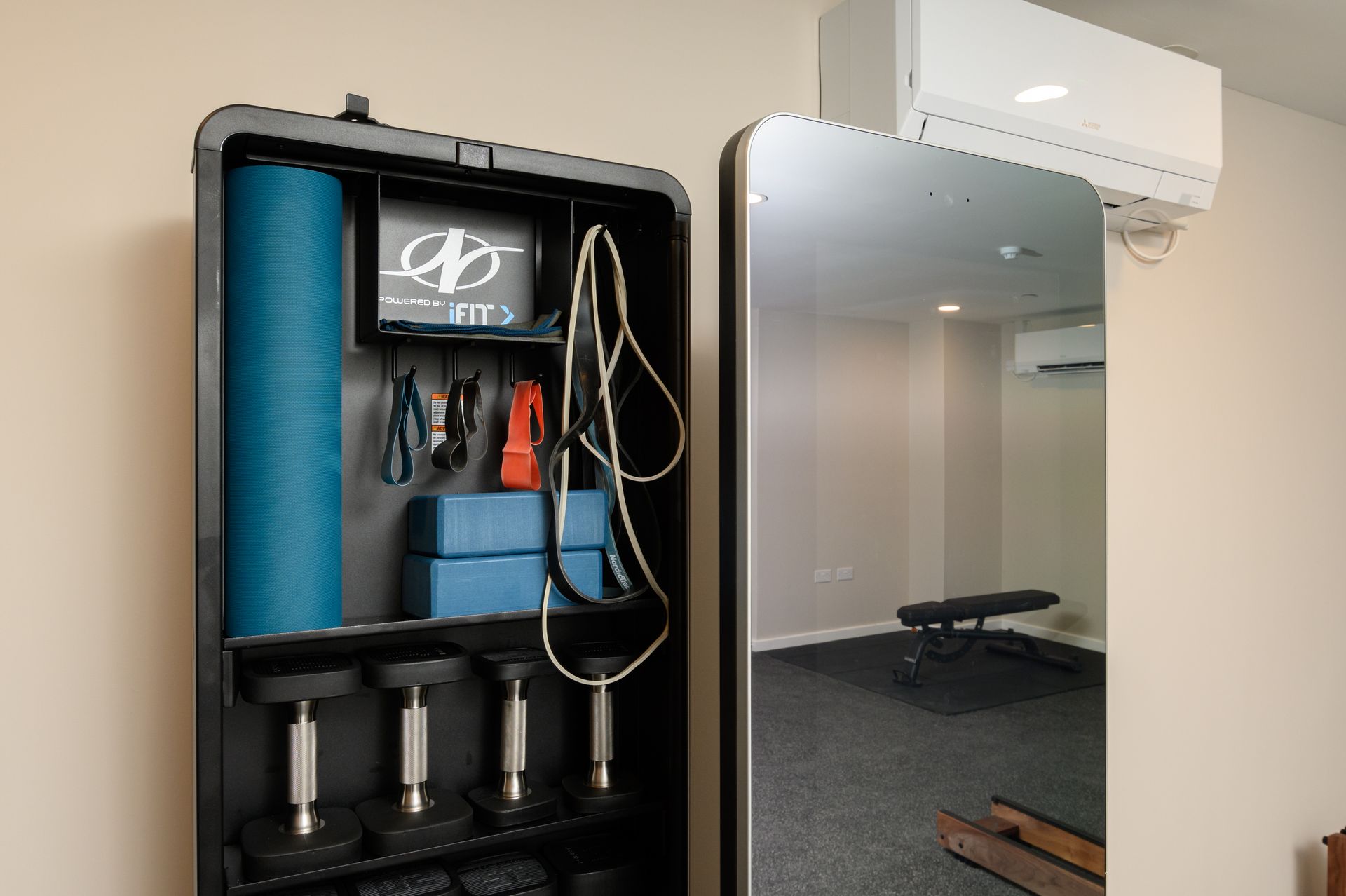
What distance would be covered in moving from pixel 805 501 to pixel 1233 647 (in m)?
2.12

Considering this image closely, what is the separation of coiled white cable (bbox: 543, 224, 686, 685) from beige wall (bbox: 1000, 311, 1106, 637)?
52 cm

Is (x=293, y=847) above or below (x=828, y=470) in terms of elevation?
below

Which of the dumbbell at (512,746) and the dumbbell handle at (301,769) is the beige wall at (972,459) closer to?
the dumbbell at (512,746)

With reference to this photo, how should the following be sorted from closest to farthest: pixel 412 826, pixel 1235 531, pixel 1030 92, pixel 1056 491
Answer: pixel 412 826 → pixel 1056 491 → pixel 1030 92 → pixel 1235 531

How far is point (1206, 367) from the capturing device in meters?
2.50

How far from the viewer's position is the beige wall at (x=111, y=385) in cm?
114

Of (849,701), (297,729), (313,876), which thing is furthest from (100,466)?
(849,701)

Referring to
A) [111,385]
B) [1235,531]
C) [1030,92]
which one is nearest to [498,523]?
[111,385]

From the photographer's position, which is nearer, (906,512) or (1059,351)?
(906,512)

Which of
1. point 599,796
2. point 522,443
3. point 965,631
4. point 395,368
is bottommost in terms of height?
point 599,796

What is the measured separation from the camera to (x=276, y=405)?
1029 millimetres

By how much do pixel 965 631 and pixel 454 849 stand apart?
0.78 m

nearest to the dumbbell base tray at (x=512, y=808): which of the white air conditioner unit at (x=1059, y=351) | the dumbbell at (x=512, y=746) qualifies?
the dumbbell at (x=512, y=746)

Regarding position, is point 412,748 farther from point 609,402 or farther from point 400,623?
point 609,402
